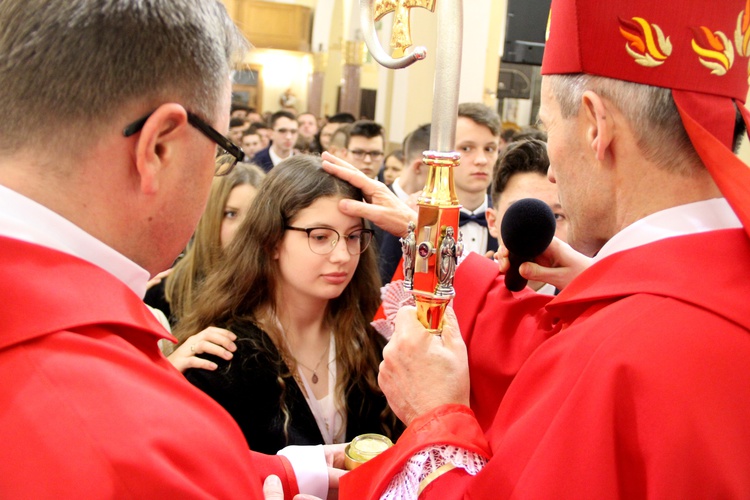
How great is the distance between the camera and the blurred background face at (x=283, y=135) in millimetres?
9148

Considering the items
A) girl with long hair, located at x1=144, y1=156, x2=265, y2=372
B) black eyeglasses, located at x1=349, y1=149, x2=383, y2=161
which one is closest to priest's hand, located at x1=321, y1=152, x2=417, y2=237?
girl with long hair, located at x1=144, y1=156, x2=265, y2=372

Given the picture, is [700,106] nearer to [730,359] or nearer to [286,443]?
[730,359]

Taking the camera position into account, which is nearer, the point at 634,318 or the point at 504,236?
the point at 634,318

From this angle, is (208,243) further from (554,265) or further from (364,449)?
(554,265)

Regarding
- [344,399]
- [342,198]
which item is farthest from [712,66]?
[344,399]

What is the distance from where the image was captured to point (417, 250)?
1.56 m

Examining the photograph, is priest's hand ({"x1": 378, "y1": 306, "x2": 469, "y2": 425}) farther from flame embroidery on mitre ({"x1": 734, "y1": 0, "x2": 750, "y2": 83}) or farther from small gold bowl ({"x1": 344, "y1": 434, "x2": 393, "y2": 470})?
flame embroidery on mitre ({"x1": 734, "y1": 0, "x2": 750, "y2": 83})

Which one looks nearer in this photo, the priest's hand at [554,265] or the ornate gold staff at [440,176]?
the ornate gold staff at [440,176]

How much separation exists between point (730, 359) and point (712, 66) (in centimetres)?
55

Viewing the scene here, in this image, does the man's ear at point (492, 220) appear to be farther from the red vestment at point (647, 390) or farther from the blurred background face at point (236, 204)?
the red vestment at point (647, 390)

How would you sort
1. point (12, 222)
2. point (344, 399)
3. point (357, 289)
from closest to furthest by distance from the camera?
1. point (12, 222)
2. point (344, 399)
3. point (357, 289)

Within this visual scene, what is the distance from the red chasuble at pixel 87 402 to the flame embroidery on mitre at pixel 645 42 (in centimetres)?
98

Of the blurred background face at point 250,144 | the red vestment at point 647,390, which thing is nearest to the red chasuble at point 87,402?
the red vestment at point 647,390

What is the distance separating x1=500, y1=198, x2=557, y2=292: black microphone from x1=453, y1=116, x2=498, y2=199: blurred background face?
269 centimetres
